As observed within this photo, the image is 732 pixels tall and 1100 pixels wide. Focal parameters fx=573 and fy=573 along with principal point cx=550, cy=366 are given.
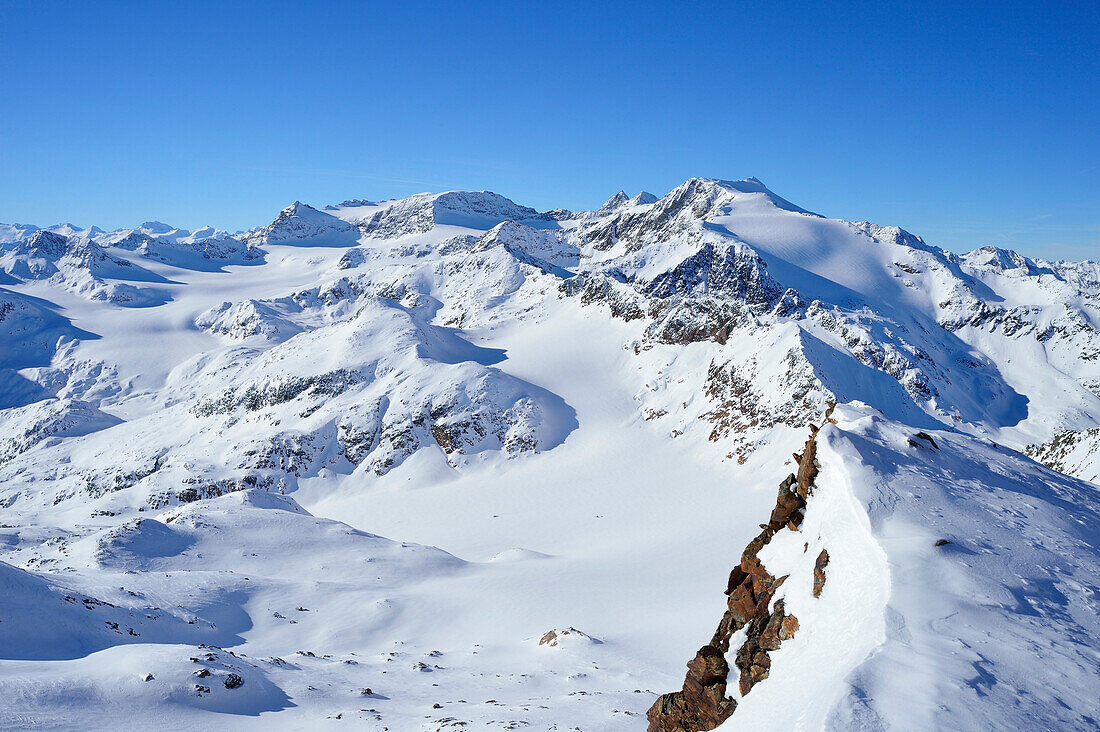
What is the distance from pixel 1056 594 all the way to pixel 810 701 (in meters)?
5.83

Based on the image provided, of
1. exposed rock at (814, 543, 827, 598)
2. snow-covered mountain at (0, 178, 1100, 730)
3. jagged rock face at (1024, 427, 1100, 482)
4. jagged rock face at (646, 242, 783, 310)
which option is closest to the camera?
snow-covered mountain at (0, 178, 1100, 730)

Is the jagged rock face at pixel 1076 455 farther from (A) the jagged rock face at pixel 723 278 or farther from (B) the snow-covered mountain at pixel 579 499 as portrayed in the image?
(A) the jagged rock face at pixel 723 278

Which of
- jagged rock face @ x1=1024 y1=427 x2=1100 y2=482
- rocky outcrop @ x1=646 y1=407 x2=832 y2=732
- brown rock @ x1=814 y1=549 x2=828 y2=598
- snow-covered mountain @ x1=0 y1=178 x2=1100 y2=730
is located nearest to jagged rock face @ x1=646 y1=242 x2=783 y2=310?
snow-covered mountain @ x1=0 y1=178 x2=1100 y2=730

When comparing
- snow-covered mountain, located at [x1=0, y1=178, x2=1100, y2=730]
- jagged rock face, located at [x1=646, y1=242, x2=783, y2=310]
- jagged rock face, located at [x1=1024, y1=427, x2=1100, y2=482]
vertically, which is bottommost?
snow-covered mountain, located at [x1=0, y1=178, x2=1100, y2=730]

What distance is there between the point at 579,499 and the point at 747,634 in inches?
1841

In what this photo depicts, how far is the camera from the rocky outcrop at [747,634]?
1141 cm

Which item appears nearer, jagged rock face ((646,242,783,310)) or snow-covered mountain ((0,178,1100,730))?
snow-covered mountain ((0,178,1100,730))

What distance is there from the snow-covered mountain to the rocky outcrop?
0.27 ft

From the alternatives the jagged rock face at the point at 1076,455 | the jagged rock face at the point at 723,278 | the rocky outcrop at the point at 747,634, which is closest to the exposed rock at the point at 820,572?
the rocky outcrop at the point at 747,634

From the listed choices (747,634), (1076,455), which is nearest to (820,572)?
(747,634)

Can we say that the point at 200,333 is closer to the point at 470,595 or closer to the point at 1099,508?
the point at 470,595

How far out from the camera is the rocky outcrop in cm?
1141

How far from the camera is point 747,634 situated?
12406 mm

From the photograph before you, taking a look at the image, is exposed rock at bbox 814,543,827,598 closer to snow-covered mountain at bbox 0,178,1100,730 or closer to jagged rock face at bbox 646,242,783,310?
snow-covered mountain at bbox 0,178,1100,730
